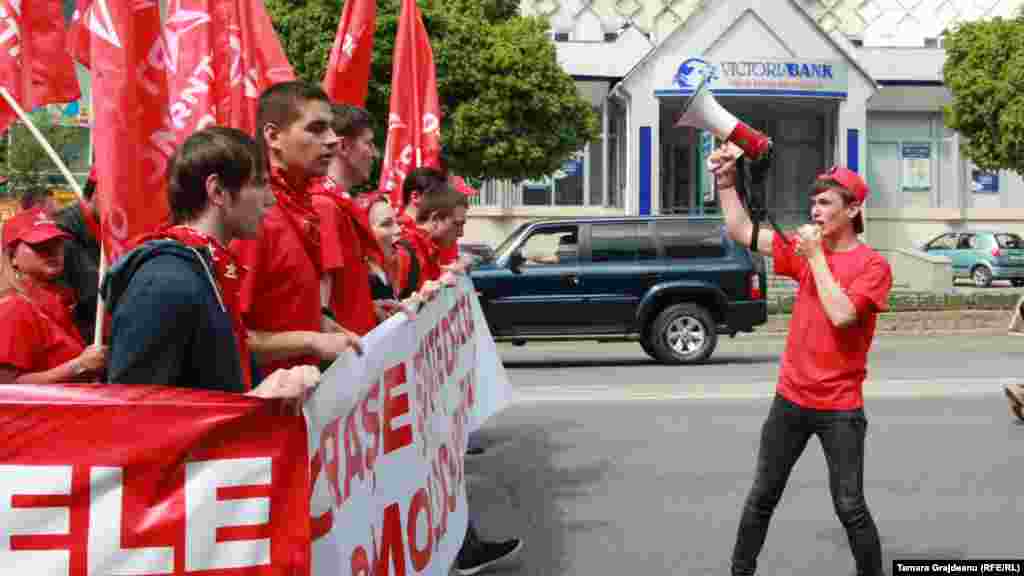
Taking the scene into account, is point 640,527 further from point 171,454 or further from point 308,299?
point 171,454

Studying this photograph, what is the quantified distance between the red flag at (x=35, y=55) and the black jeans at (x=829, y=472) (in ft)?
11.4

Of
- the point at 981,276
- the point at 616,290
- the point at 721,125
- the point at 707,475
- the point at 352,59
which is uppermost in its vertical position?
the point at 352,59

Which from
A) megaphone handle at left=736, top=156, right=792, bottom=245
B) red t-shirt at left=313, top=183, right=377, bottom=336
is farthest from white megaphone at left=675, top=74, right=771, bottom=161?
red t-shirt at left=313, top=183, right=377, bottom=336

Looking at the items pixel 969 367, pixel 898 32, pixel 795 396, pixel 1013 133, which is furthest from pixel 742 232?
pixel 898 32

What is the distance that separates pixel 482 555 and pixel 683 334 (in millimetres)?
10308

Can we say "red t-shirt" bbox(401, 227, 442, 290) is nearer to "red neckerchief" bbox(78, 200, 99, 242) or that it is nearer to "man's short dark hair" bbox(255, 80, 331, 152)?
"red neckerchief" bbox(78, 200, 99, 242)

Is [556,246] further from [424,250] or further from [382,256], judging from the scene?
[382,256]

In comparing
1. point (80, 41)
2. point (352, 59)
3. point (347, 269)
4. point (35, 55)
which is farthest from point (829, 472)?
point (352, 59)

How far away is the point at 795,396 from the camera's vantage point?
535 centimetres

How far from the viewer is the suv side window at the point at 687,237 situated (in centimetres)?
1661

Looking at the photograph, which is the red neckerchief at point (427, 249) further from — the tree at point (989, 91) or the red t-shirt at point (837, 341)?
the tree at point (989, 91)

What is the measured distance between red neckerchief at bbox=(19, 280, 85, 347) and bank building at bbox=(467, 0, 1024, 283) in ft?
Answer: 113

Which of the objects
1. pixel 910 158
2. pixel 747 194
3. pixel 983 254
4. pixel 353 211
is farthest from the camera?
pixel 910 158

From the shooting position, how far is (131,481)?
2871 mm
